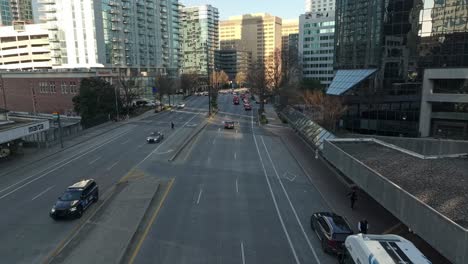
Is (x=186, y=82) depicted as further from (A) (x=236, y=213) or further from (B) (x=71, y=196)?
(A) (x=236, y=213)

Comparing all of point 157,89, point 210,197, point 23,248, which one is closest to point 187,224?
point 210,197

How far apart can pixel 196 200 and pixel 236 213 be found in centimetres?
350

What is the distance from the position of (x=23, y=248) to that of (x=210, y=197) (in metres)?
11.5

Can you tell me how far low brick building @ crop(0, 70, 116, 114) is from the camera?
261 feet

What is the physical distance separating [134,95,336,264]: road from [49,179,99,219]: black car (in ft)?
15.7

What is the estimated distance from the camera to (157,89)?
89.8 meters

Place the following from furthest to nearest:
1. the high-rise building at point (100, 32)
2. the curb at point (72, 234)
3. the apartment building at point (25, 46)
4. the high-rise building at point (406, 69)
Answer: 1. the apartment building at point (25, 46)
2. the high-rise building at point (100, 32)
3. the high-rise building at point (406, 69)
4. the curb at point (72, 234)

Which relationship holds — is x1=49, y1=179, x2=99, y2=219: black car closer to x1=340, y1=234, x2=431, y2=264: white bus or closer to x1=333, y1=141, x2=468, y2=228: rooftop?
x1=340, y1=234, x2=431, y2=264: white bus

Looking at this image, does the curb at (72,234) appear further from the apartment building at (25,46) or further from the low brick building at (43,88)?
the apartment building at (25,46)

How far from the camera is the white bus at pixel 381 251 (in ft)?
37.9

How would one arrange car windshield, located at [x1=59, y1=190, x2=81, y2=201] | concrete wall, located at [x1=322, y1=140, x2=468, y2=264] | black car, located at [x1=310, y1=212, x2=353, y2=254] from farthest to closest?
car windshield, located at [x1=59, y1=190, x2=81, y2=201] < black car, located at [x1=310, y1=212, x2=353, y2=254] < concrete wall, located at [x1=322, y1=140, x2=468, y2=264]

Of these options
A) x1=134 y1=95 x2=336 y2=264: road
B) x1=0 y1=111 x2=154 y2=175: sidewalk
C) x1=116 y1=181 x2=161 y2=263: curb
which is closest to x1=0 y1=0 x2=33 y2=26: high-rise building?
x1=0 y1=111 x2=154 y2=175: sidewalk

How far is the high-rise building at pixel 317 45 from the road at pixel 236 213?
119m

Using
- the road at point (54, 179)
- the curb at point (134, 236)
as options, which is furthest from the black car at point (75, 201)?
the curb at point (134, 236)
